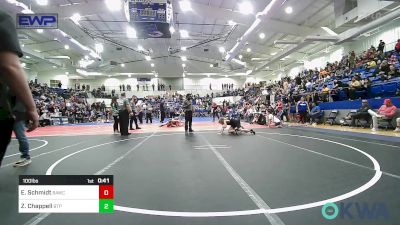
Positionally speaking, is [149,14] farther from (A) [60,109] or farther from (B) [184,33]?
(A) [60,109]

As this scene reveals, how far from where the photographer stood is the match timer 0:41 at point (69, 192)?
2174mm

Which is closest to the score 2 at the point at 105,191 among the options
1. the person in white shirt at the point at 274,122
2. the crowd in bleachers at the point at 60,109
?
the person in white shirt at the point at 274,122

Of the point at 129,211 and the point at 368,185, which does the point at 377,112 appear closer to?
the point at 368,185

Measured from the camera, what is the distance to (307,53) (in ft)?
102

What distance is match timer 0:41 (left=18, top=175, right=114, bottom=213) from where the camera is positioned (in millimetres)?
2174

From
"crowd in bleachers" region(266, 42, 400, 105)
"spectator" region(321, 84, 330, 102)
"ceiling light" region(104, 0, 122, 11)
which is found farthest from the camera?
"ceiling light" region(104, 0, 122, 11)

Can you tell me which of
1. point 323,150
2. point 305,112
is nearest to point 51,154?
point 323,150

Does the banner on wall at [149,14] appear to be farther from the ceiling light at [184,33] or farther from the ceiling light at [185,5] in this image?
the ceiling light at [184,33]

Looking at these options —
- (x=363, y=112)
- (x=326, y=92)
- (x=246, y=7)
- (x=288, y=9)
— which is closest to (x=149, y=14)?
(x=246, y=7)

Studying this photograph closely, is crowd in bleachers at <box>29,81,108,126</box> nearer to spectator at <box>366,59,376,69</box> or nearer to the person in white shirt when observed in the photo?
the person in white shirt

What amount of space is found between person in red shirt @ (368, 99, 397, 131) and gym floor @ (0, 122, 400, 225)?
456cm

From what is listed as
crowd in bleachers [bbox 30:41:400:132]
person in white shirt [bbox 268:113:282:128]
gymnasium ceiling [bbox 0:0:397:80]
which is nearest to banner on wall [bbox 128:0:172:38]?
crowd in bleachers [bbox 30:41:400:132]

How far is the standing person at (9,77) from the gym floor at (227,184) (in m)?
1.27

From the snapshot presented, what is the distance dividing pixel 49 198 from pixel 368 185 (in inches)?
132
